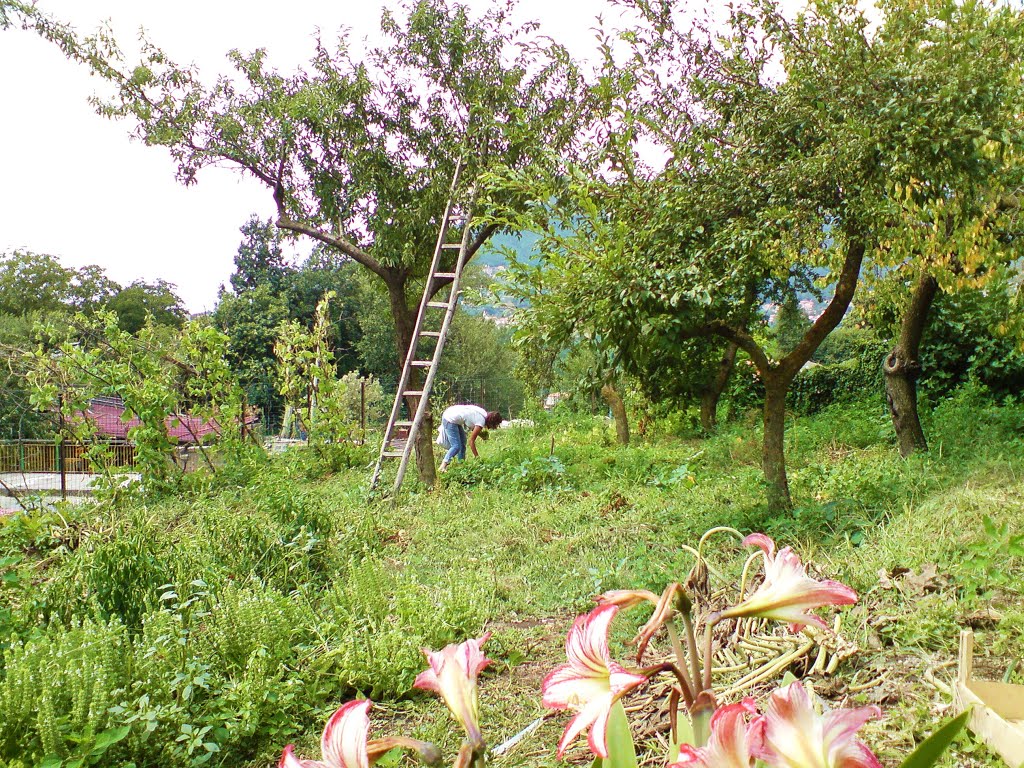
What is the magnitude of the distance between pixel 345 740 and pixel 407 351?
362 inches

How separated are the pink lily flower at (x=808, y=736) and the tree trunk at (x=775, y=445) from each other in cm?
561

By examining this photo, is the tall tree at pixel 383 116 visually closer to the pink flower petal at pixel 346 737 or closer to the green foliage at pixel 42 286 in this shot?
the pink flower petal at pixel 346 737

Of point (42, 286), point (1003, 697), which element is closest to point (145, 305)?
point (42, 286)

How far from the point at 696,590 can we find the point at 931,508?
243 cm

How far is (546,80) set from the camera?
8430 millimetres

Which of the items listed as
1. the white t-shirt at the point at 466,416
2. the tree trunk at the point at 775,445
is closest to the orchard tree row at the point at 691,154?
the tree trunk at the point at 775,445

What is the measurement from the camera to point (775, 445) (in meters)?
5.97

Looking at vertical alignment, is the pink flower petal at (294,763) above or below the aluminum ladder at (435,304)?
below

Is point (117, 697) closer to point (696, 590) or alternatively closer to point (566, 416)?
point (696, 590)

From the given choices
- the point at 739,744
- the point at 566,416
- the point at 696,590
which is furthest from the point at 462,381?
the point at 739,744

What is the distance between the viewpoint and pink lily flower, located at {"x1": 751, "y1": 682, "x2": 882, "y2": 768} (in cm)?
53

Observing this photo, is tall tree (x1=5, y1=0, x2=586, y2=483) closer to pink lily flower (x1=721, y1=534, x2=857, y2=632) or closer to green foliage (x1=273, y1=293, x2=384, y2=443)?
green foliage (x1=273, y1=293, x2=384, y2=443)

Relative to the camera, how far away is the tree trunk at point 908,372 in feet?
25.7

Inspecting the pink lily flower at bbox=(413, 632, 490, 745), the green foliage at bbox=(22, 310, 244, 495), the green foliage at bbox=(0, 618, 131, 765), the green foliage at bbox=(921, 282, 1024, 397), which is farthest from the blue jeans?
the pink lily flower at bbox=(413, 632, 490, 745)
